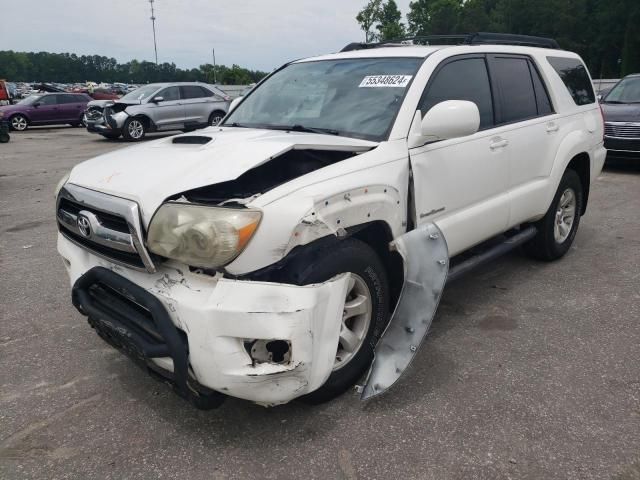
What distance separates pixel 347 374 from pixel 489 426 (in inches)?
27.9

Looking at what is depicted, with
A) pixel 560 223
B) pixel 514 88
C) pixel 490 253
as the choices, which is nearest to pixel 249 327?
pixel 490 253

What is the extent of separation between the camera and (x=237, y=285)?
2.21 meters

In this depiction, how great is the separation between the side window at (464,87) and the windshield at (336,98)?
0.17 meters

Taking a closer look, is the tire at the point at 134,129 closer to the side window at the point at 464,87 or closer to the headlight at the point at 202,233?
the side window at the point at 464,87

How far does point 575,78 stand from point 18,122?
20.8m

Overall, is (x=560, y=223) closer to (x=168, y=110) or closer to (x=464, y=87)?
(x=464, y=87)

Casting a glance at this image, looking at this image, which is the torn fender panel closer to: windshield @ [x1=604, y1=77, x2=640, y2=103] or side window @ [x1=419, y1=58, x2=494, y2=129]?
side window @ [x1=419, y1=58, x2=494, y2=129]

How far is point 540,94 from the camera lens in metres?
4.35

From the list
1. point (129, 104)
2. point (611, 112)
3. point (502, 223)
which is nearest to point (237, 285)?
point (502, 223)

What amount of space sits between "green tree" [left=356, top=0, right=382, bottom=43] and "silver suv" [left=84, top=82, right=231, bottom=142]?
3471cm

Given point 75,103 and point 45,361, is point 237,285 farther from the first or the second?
point 75,103

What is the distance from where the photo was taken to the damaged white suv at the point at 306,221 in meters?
2.23

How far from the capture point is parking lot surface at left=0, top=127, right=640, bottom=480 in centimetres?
234

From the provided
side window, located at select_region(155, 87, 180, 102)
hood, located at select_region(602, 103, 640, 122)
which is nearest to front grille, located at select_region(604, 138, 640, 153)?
hood, located at select_region(602, 103, 640, 122)
